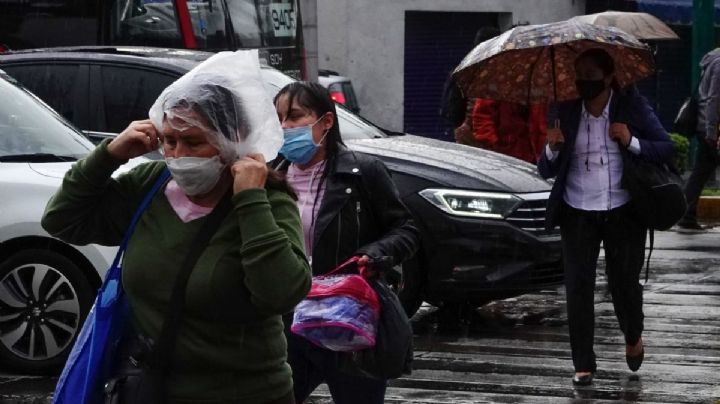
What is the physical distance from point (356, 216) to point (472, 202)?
13.3 feet

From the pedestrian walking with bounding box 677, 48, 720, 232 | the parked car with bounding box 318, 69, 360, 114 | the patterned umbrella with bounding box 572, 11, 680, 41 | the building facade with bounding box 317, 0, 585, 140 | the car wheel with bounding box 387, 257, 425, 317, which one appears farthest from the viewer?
the building facade with bounding box 317, 0, 585, 140

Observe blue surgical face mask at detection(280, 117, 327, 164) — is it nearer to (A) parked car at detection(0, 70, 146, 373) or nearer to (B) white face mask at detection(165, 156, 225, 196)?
(B) white face mask at detection(165, 156, 225, 196)

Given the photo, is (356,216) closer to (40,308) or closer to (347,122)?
(40,308)

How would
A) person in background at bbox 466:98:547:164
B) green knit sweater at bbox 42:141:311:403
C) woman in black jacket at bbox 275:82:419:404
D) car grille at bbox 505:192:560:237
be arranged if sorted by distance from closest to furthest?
green knit sweater at bbox 42:141:311:403
woman in black jacket at bbox 275:82:419:404
car grille at bbox 505:192:560:237
person in background at bbox 466:98:547:164

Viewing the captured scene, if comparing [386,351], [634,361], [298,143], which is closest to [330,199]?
[298,143]

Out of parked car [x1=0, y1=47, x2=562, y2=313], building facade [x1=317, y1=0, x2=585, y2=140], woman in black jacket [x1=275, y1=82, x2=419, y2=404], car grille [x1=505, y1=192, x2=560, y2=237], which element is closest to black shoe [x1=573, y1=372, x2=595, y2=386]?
parked car [x1=0, y1=47, x2=562, y2=313]

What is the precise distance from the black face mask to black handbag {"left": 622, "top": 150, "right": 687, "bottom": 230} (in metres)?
0.32

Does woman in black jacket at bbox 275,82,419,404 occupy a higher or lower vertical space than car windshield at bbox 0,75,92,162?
higher

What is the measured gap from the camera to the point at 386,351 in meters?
5.24

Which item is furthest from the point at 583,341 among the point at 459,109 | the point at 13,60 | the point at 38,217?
the point at 459,109

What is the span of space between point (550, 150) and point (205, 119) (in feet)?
14.5

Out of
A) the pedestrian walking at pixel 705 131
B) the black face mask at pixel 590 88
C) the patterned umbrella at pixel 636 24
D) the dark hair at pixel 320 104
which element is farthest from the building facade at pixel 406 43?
the dark hair at pixel 320 104

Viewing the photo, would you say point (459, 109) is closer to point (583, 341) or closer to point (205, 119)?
point (583, 341)

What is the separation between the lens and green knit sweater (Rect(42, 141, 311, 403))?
3.73m
